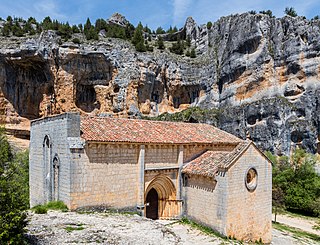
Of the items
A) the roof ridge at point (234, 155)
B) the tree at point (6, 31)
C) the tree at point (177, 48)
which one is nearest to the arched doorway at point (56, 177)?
the roof ridge at point (234, 155)

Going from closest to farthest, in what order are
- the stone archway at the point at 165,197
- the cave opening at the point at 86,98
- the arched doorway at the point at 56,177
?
the arched doorway at the point at 56,177, the stone archway at the point at 165,197, the cave opening at the point at 86,98

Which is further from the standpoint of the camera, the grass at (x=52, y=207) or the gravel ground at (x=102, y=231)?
the grass at (x=52, y=207)

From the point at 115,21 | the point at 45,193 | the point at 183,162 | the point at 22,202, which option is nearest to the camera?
the point at 22,202

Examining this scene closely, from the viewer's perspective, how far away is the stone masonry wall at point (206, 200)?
54.4 feet

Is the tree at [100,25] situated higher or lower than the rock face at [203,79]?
higher

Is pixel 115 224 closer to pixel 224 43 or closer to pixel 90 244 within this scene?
pixel 90 244

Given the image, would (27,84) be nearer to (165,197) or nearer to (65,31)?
(65,31)

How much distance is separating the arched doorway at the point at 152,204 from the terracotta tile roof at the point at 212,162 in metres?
2.89

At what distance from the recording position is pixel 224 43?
53906 mm

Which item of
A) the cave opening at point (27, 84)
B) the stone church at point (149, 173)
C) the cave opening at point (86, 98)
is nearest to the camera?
the stone church at point (149, 173)

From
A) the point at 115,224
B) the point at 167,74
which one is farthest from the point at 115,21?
the point at 115,224

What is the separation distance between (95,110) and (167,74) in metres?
15.4

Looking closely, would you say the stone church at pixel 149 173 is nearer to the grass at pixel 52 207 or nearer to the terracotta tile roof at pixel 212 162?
the terracotta tile roof at pixel 212 162

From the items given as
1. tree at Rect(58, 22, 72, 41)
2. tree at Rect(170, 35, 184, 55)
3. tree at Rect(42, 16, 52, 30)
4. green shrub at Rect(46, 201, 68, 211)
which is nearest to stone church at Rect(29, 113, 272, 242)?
green shrub at Rect(46, 201, 68, 211)
